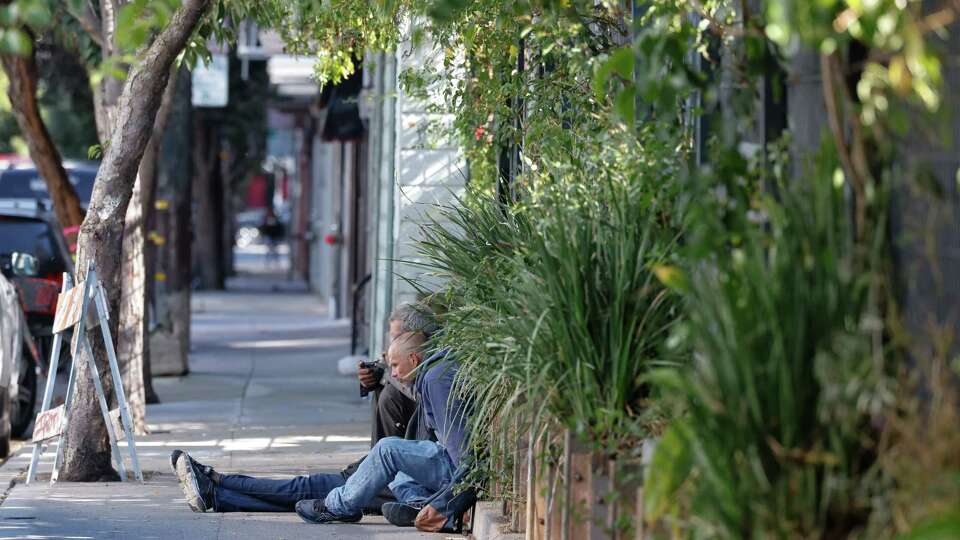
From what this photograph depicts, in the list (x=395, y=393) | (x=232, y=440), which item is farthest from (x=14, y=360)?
(x=395, y=393)

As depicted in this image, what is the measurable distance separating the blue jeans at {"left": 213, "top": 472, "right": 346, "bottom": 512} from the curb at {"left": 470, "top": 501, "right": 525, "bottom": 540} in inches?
40.4

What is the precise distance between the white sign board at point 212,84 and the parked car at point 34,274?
6753 millimetres

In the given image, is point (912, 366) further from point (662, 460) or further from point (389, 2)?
point (389, 2)

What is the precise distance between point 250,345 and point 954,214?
1501cm

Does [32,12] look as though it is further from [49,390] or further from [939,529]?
[49,390]

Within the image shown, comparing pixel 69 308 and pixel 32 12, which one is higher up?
pixel 32 12

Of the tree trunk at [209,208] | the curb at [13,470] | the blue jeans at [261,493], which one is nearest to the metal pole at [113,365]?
the curb at [13,470]

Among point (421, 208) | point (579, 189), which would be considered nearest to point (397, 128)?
point (421, 208)

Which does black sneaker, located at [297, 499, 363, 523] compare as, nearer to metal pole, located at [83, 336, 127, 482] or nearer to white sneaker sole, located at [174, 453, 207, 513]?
white sneaker sole, located at [174, 453, 207, 513]

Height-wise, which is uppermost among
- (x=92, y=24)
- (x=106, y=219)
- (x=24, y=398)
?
(x=92, y=24)

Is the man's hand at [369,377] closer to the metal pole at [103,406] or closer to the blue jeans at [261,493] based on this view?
the blue jeans at [261,493]

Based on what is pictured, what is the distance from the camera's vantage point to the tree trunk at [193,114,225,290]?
2902 cm

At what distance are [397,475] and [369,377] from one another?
2.55 feet

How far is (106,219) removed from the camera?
8.86m
